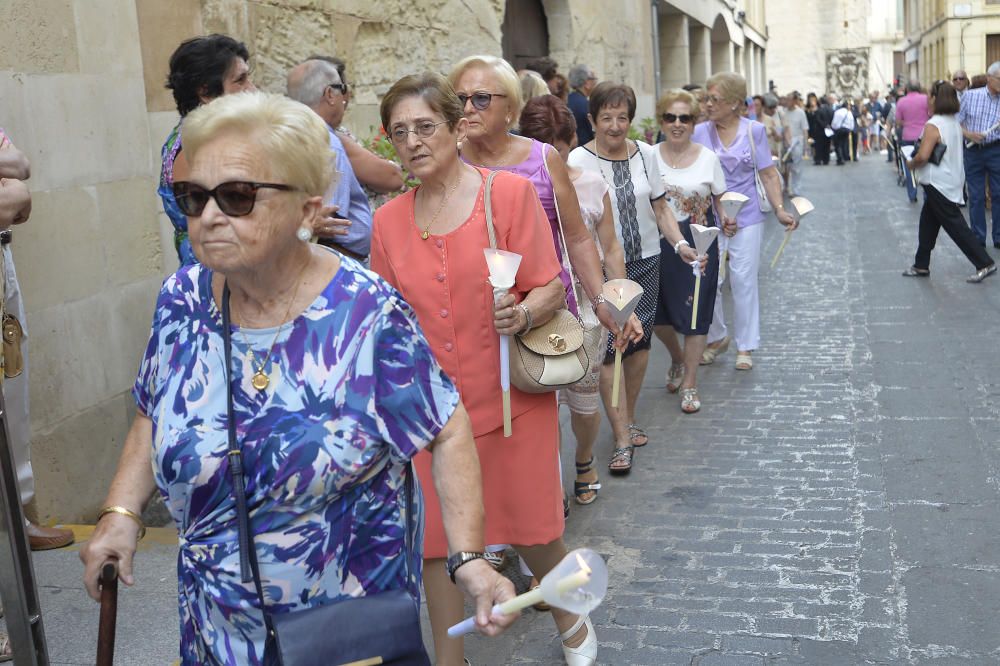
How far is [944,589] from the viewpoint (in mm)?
4500

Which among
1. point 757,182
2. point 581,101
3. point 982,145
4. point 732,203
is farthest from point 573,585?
point 982,145

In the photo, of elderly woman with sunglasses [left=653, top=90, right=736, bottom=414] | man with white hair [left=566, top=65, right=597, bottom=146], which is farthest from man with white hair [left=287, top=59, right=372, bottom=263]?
man with white hair [left=566, top=65, right=597, bottom=146]

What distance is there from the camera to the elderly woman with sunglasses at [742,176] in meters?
8.27

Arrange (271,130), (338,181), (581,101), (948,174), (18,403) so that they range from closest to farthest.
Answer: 1. (271,130)
2. (18,403)
3. (338,181)
4. (581,101)
5. (948,174)

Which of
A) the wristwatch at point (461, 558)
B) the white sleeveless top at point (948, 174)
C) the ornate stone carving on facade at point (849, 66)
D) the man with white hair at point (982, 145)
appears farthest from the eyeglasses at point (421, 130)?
the ornate stone carving on facade at point (849, 66)

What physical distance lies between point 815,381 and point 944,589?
3.64 metres

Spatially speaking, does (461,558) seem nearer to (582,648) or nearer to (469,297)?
(469,297)

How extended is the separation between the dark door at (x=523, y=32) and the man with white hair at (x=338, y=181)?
30.7ft

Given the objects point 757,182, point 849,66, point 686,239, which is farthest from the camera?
point 849,66

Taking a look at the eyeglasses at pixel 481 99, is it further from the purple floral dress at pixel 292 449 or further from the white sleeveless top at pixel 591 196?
the purple floral dress at pixel 292 449

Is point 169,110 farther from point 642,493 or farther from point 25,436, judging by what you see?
point 642,493

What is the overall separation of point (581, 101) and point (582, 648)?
7967 millimetres

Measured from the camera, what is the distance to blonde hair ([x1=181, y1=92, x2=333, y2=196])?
2.32m

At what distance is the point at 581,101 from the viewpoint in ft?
36.9
